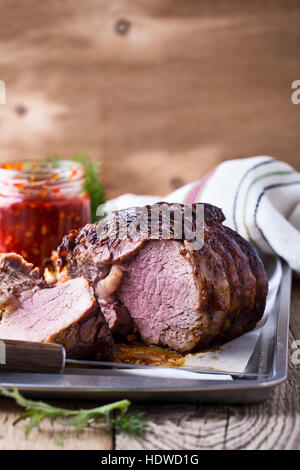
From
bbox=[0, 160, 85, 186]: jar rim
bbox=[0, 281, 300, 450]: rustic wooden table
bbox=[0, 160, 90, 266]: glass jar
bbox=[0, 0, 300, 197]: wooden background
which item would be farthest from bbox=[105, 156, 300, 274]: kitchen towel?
bbox=[0, 0, 300, 197]: wooden background

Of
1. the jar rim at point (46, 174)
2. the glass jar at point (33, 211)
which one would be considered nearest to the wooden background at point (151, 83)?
the jar rim at point (46, 174)

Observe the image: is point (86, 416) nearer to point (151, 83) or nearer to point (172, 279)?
point (172, 279)

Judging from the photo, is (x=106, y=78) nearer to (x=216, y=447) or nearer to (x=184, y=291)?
(x=184, y=291)

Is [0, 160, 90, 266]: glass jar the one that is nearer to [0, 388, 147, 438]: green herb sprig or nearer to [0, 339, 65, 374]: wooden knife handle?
[0, 339, 65, 374]: wooden knife handle

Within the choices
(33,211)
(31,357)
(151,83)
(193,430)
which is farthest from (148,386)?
(151,83)
